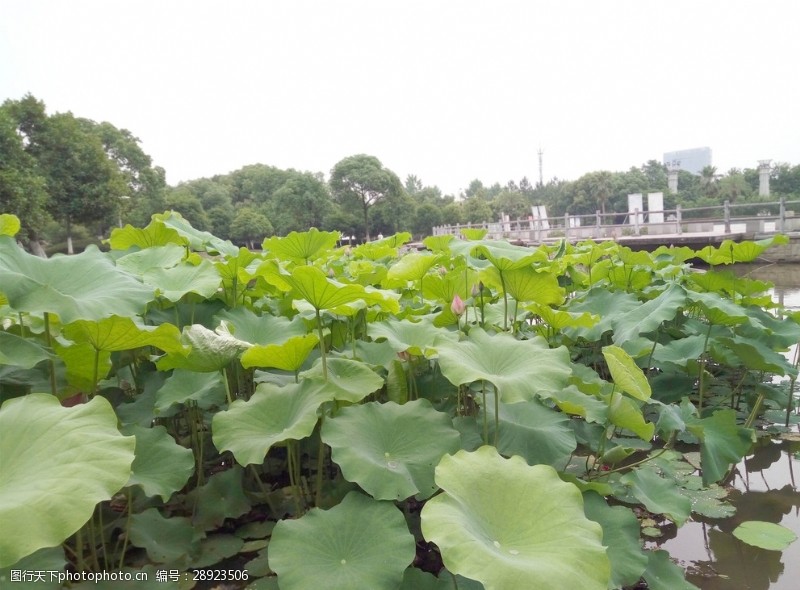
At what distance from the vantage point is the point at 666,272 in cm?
308

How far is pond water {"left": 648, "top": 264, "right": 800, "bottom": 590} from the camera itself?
142 cm

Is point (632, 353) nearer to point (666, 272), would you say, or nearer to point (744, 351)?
point (744, 351)

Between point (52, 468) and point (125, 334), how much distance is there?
397mm

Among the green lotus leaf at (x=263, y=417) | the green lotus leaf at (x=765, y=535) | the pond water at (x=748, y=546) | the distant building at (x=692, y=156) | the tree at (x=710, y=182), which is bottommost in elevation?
the pond water at (x=748, y=546)

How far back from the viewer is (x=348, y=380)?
1225mm

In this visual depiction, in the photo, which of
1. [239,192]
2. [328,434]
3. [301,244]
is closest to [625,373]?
[328,434]

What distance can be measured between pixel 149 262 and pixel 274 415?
887mm

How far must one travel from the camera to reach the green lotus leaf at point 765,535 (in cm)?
151

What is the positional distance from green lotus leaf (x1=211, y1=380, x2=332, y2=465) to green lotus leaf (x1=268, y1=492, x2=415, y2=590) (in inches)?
7.0

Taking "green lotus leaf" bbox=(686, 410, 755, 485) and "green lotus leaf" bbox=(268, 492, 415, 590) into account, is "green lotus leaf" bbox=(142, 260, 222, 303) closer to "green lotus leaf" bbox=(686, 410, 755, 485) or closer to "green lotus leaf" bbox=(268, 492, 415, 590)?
"green lotus leaf" bbox=(268, 492, 415, 590)

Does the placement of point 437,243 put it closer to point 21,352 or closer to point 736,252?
point 736,252

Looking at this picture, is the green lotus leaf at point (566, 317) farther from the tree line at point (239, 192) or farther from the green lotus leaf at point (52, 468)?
the tree line at point (239, 192)

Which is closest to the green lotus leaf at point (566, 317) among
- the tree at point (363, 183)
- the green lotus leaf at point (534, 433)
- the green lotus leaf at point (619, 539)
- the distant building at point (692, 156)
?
the green lotus leaf at point (534, 433)

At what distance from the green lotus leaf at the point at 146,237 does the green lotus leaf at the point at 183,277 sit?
40 cm
